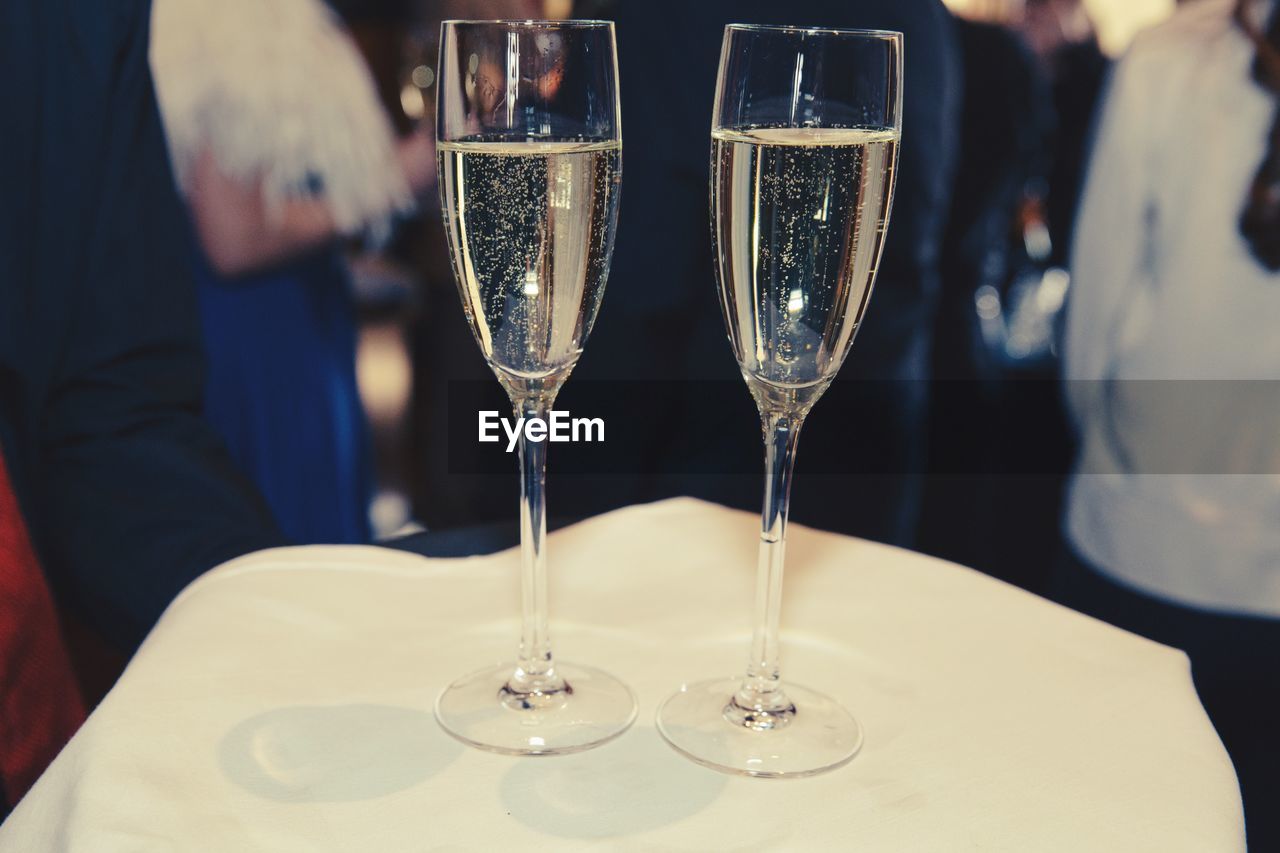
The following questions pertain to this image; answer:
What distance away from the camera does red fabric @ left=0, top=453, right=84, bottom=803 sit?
768 millimetres

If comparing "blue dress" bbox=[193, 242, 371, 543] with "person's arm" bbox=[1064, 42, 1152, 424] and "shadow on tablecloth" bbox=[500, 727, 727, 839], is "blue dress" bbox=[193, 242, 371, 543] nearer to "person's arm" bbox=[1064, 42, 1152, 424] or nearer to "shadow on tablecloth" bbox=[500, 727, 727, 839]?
"person's arm" bbox=[1064, 42, 1152, 424]

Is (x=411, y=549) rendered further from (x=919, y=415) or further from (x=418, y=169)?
(x=418, y=169)

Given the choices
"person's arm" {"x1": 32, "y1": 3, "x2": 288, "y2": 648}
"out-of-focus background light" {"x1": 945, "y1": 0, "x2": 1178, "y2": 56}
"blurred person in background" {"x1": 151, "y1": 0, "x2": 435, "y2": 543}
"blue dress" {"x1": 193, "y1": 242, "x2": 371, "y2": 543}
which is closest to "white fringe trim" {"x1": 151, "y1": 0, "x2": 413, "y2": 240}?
"blurred person in background" {"x1": 151, "y1": 0, "x2": 435, "y2": 543}

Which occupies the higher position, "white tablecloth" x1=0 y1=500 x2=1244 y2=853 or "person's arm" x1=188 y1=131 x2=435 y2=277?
"person's arm" x1=188 y1=131 x2=435 y2=277

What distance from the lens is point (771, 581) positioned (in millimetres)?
648

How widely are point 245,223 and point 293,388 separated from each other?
13.6 inches

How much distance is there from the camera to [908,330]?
1.63 metres

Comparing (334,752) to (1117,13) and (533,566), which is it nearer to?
(533,566)

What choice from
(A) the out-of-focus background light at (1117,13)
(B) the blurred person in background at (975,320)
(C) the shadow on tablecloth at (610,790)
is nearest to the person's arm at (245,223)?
(B) the blurred person in background at (975,320)

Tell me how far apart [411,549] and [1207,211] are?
→ 4.04 ft

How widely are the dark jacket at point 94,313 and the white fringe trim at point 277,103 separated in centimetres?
89

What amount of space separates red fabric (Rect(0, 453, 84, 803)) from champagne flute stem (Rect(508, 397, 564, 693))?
36 centimetres

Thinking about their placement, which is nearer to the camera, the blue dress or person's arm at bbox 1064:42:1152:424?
person's arm at bbox 1064:42:1152:424

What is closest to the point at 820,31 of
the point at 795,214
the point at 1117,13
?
the point at 795,214
